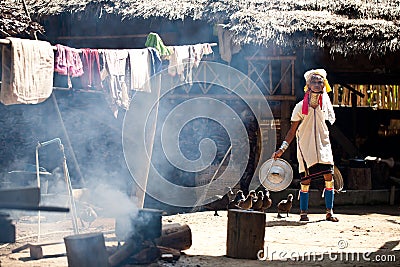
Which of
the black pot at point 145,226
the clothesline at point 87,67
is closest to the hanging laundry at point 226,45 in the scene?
the clothesline at point 87,67

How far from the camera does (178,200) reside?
10.7m

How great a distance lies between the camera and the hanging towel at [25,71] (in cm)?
609

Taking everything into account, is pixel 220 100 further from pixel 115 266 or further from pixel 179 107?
pixel 115 266

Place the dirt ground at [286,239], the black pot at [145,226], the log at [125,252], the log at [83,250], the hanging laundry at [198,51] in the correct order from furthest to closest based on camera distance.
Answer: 1. the hanging laundry at [198,51]
2. the dirt ground at [286,239]
3. the black pot at [145,226]
4. the log at [125,252]
5. the log at [83,250]

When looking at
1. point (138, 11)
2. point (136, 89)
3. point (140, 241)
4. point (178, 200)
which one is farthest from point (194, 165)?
point (140, 241)

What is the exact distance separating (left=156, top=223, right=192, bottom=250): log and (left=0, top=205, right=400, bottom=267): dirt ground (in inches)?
4.7

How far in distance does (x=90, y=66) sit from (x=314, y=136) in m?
3.33

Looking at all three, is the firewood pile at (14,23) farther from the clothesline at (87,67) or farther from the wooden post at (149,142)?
the clothesline at (87,67)

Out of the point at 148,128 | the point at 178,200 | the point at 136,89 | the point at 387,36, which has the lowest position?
the point at 178,200

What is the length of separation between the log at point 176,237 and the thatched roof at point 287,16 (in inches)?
194

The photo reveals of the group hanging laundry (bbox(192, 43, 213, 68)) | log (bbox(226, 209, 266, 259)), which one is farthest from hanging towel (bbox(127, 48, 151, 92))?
log (bbox(226, 209, 266, 259))

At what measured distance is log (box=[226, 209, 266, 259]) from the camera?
6.15 m

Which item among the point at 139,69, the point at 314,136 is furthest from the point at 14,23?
the point at 314,136

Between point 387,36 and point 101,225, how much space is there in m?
5.92
